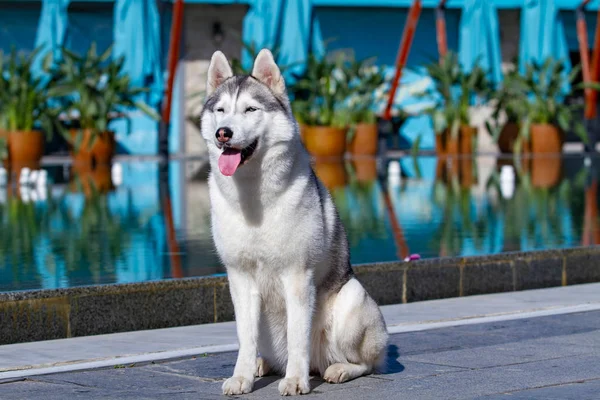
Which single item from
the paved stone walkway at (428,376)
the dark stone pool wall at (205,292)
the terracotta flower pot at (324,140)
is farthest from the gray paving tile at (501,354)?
the terracotta flower pot at (324,140)

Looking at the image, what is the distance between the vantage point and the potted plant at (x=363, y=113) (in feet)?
67.3

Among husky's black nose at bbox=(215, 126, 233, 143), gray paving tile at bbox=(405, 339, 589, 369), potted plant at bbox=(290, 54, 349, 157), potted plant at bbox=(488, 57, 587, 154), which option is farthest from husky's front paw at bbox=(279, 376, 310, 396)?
potted plant at bbox=(488, 57, 587, 154)

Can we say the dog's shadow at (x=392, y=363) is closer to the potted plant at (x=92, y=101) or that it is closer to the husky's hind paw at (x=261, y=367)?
the husky's hind paw at (x=261, y=367)

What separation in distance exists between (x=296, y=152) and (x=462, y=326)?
5.46ft

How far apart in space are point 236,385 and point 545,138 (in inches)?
692

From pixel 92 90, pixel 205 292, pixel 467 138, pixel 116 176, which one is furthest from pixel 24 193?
pixel 467 138

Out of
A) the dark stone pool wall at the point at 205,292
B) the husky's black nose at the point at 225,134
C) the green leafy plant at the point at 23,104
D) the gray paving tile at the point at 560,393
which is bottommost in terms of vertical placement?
the gray paving tile at the point at 560,393

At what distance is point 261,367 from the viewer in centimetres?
439

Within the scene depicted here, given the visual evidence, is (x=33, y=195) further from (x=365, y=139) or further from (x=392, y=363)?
(x=365, y=139)

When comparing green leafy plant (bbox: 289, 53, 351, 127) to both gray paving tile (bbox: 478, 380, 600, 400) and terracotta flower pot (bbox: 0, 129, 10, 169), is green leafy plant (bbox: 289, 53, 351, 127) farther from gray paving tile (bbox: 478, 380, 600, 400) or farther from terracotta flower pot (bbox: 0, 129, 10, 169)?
gray paving tile (bbox: 478, 380, 600, 400)

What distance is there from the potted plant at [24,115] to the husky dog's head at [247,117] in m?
13.9

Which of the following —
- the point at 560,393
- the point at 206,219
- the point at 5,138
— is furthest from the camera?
the point at 5,138

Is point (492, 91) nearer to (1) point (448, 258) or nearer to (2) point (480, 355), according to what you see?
(1) point (448, 258)

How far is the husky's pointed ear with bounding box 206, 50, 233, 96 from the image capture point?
420 centimetres
